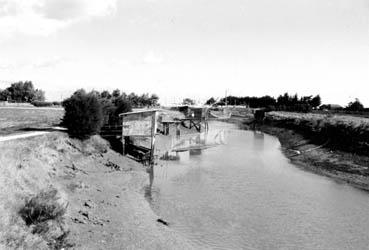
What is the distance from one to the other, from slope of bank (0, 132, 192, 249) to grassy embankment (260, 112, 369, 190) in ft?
67.5

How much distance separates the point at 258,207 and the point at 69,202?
12.5 meters

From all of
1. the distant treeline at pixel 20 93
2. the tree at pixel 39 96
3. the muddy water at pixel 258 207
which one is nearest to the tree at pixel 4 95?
the distant treeline at pixel 20 93

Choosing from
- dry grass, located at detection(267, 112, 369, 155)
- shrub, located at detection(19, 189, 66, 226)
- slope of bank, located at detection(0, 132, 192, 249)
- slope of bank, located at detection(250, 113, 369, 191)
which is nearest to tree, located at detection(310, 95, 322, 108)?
dry grass, located at detection(267, 112, 369, 155)

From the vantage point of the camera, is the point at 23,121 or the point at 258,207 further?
the point at 23,121

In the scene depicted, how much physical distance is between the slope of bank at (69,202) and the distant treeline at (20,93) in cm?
11234

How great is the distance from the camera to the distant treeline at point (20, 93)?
132m

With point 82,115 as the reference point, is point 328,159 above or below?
below

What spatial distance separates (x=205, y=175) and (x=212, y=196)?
7596mm

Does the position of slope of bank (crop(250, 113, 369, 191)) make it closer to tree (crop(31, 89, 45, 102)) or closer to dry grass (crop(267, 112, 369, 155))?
dry grass (crop(267, 112, 369, 155))

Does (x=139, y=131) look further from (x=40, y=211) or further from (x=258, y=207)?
A: (x=40, y=211)

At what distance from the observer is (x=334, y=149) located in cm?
4744

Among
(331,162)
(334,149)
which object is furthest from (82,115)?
(334,149)

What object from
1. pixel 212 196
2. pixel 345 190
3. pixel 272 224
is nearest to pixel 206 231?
pixel 272 224

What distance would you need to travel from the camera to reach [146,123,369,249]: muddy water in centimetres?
1952
